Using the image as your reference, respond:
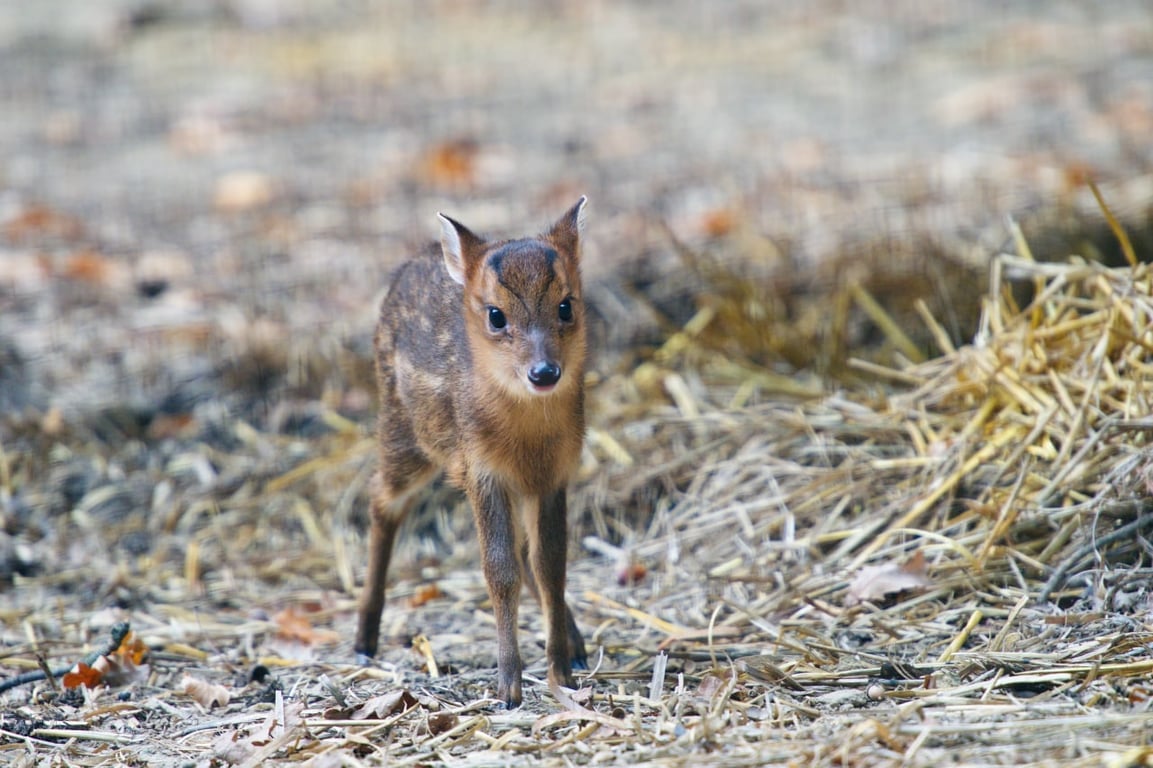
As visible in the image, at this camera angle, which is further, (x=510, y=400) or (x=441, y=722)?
(x=510, y=400)

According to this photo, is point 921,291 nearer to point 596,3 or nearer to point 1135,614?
point 1135,614

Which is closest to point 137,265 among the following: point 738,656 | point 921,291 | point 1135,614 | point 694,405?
point 694,405

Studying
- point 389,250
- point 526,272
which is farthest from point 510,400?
point 389,250

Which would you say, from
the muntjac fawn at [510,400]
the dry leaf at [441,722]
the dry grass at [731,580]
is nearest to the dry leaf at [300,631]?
the dry grass at [731,580]

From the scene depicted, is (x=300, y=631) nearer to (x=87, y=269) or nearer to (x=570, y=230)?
(x=570, y=230)

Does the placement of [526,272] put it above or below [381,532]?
above

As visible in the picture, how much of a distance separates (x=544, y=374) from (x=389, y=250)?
444cm

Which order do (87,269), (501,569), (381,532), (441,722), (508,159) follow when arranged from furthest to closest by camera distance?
1. (508,159)
2. (87,269)
3. (381,532)
4. (501,569)
5. (441,722)

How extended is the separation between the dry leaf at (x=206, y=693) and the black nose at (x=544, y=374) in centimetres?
146

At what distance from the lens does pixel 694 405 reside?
651 centimetres

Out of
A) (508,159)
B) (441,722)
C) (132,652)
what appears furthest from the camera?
(508,159)

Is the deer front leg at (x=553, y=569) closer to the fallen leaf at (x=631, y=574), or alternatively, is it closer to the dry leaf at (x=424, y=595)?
the fallen leaf at (x=631, y=574)

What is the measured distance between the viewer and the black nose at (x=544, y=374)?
14.1ft

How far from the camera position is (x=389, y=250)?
8.55 m
